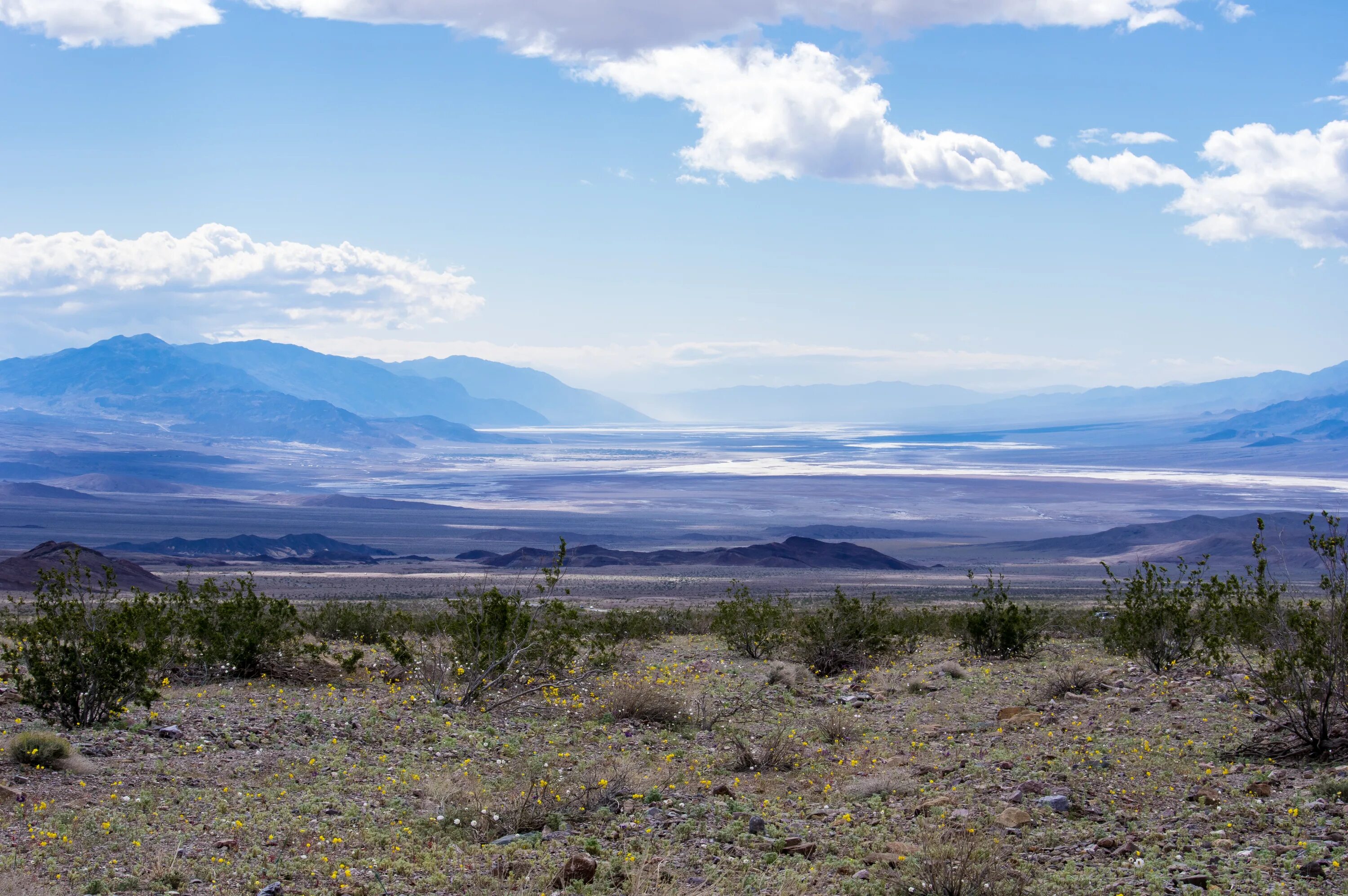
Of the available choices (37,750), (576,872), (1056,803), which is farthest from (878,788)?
(37,750)

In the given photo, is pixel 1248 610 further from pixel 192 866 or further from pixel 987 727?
pixel 192 866

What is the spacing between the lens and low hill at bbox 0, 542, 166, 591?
35844mm

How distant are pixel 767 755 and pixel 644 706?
1.94 m

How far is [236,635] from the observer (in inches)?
440

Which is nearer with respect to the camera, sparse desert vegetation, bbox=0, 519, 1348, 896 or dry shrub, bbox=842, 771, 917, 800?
sparse desert vegetation, bbox=0, 519, 1348, 896

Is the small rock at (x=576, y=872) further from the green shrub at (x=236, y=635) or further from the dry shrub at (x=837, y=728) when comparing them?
the green shrub at (x=236, y=635)

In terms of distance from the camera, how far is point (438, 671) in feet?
35.1

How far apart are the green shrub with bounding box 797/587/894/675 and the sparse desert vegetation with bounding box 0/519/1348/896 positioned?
1.08 meters

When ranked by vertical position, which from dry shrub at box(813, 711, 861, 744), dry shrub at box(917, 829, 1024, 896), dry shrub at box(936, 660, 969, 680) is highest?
dry shrub at box(917, 829, 1024, 896)

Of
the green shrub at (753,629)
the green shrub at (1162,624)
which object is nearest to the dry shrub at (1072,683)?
the green shrub at (1162,624)

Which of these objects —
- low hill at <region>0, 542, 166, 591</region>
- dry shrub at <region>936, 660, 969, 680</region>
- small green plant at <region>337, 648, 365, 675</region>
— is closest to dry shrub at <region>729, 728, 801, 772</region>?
dry shrub at <region>936, 660, 969, 680</region>

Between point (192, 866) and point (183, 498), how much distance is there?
102511mm

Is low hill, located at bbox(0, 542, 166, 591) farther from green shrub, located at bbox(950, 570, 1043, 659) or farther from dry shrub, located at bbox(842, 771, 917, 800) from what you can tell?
dry shrub, located at bbox(842, 771, 917, 800)

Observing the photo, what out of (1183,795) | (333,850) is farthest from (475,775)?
(1183,795)
